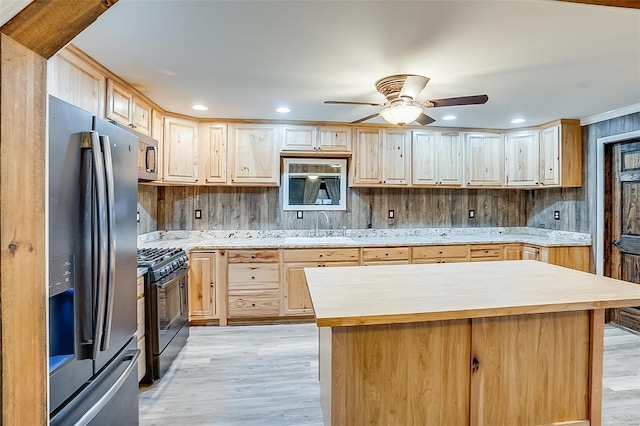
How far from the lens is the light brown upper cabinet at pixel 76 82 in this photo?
1.90 meters

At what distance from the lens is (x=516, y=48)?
2.05 meters

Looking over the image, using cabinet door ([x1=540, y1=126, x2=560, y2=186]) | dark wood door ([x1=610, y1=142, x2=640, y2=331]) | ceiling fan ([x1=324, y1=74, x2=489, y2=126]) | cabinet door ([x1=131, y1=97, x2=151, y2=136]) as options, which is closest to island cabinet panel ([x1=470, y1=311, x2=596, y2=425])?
ceiling fan ([x1=324, y1=74, x2=489, y2=126])

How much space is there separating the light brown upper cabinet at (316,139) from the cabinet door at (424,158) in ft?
2.91

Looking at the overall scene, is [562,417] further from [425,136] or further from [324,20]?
[425,136]

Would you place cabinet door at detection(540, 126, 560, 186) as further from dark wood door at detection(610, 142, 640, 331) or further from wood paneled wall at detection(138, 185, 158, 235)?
wood paneled wall at detection(138, 185, 158, 235)

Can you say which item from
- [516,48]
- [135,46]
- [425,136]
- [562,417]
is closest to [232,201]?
[135,46]

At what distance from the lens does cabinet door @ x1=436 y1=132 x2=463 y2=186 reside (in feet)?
13.8

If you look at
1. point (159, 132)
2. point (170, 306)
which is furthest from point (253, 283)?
point (159, 132)

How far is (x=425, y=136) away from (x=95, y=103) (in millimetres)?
3538

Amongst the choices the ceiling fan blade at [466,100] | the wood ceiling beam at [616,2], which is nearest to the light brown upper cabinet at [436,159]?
the ceiling fan blade at [466,100]

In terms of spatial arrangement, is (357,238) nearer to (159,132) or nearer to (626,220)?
(159,132)

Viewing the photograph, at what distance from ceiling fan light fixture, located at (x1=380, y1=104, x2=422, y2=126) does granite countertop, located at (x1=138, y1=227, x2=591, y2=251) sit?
1.63 meters

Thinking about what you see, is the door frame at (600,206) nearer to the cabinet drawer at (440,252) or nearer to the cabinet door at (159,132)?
the cabinet drawer at (440,252)

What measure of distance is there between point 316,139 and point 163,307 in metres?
2.47
